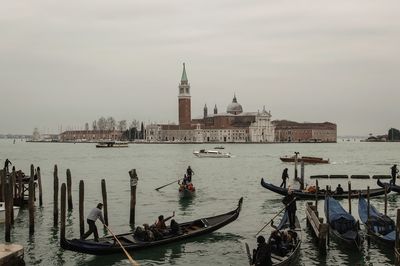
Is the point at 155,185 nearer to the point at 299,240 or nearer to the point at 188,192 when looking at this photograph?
the point at 188,192

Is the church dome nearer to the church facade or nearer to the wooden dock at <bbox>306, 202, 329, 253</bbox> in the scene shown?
the church facade

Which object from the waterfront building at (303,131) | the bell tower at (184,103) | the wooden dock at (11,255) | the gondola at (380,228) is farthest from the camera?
the waterfront building at (303,131)

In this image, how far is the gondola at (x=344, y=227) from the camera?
12.7 m

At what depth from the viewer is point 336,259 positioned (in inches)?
482

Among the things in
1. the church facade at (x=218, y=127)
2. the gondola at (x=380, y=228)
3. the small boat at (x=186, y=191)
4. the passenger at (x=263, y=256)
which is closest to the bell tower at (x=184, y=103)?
the church facade at (x=218, y=127)

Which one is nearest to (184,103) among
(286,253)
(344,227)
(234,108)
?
(234,108)

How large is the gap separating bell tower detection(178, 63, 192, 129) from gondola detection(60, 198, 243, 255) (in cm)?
13355

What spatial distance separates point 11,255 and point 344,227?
304 inches

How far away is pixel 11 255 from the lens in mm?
10492

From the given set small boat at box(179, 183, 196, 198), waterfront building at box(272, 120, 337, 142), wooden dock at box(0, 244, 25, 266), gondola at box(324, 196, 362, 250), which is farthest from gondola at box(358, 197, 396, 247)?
waterfront building at box(272, 120, 337, 142)

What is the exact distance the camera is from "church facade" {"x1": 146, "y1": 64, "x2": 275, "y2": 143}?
151 m

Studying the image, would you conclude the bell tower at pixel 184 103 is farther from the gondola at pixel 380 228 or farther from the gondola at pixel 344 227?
the gondola at pixel 380 228

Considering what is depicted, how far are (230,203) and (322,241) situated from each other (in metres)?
10.3

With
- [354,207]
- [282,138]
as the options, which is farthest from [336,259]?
[282,138]
